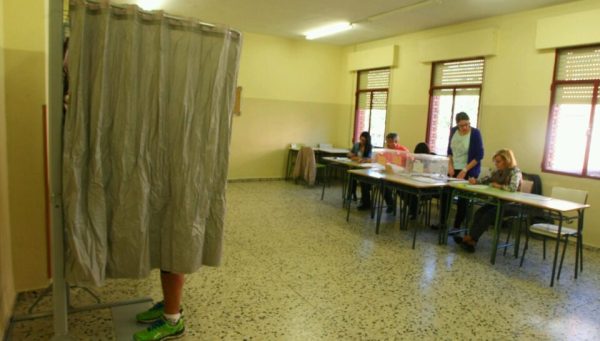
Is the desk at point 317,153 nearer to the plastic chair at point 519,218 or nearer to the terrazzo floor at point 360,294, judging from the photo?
the terrazzo floor at point 360,294

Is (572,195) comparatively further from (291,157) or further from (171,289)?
(291,157)

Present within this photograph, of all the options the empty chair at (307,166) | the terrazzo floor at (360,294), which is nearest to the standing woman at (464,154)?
the terrazzo floor at (360,294)

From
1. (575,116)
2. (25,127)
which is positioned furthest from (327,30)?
(25,127)

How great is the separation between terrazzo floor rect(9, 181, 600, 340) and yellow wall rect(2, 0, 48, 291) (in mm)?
352

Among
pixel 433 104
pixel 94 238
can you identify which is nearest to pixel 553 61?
pixel 433 104

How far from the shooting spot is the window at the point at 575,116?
466cm

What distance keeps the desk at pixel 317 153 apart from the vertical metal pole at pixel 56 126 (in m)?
6.17

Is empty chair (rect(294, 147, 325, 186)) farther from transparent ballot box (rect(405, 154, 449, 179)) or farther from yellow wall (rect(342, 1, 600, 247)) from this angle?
yellow wall (rect(342, 1, 600, 247))

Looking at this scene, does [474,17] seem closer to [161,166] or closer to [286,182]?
[286,182]

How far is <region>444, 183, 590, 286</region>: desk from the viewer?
350 centimetres

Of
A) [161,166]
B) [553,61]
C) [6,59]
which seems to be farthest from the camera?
[553,61]

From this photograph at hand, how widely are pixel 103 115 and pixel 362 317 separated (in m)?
2.02

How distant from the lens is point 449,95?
6324mm

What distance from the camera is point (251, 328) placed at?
2523 mm
